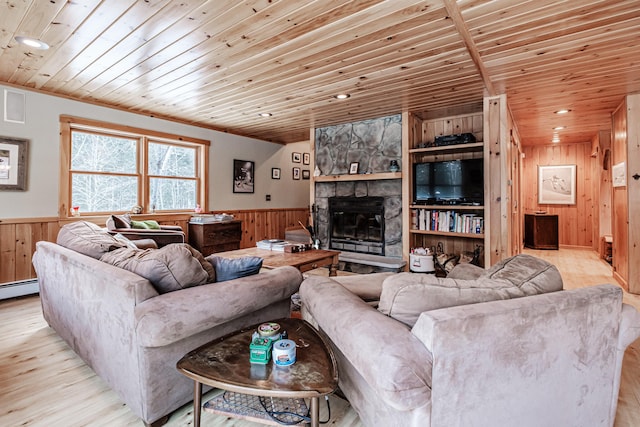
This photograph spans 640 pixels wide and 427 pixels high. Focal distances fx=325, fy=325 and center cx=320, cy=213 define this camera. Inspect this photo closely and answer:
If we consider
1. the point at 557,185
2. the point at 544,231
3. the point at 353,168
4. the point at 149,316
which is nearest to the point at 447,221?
the point at 353,168

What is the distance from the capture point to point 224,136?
5.62 m

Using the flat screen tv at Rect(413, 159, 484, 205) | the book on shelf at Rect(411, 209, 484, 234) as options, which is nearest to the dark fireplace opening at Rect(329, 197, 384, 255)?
the book on shelf at Rect(411, 209, 484, 234)

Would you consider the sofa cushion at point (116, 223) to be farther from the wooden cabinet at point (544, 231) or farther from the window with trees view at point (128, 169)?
the wooden cabinet at point (544, 231)

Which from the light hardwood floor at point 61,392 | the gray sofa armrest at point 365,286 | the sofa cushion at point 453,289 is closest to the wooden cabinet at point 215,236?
the light hardwood floor at point 61,392

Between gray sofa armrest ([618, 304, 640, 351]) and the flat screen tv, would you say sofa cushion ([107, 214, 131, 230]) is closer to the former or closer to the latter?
the flat screen tv

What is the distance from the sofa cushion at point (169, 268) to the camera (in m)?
1.59

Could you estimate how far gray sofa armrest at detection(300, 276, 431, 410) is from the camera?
100 centimetres

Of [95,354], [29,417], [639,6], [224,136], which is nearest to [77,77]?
[224,136]

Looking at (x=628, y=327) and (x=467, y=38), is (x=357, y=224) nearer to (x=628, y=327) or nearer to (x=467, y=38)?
(x=467, y=38)

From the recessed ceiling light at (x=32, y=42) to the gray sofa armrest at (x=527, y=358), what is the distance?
3.35 m

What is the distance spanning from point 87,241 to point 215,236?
283 centimetres

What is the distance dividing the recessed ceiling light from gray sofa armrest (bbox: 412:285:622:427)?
3.35m

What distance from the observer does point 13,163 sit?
3475 millimetres

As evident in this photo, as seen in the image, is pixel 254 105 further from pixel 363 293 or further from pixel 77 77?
pixel 363 293
